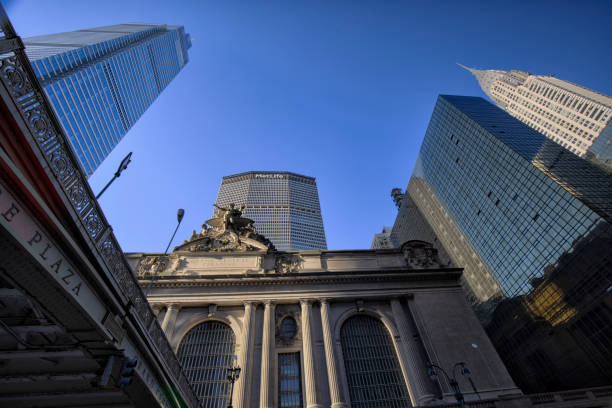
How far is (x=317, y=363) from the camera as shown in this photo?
1917cm

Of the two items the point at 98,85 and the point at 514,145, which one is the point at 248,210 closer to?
the point at 98,85

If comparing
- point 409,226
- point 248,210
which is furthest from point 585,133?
point 248,210

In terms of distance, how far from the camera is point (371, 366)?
19938mm

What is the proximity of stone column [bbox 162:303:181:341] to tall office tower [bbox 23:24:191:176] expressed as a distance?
42079 millimetres

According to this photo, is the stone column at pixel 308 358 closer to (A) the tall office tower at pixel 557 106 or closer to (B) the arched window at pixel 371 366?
(B) the arched window at pixel 371 366

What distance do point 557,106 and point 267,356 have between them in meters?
118

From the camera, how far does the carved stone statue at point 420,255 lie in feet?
84.5

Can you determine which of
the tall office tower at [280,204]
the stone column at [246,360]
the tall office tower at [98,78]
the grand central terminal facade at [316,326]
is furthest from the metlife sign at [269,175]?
the stone column at [246,360]

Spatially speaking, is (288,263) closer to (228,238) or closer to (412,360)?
(228,238)

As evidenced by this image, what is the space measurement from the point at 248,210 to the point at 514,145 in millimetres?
55802

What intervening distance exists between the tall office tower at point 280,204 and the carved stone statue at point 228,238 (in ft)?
133

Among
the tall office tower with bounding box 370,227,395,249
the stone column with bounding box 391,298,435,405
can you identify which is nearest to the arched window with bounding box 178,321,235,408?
the stone column with bounding box 391,298,435,405

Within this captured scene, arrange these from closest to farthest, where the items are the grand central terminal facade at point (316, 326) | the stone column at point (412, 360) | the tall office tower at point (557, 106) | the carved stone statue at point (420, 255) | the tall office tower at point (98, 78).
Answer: the stone column at point (412, 360) < the grand central terminal facade at point (316, 326) < the carved stone statue at point (420, 255) < the tall office tower at point (98, 78) < the tall office tower at point (557, 106)

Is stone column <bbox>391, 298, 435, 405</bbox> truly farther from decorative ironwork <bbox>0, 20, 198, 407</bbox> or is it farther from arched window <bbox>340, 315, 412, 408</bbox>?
decorative ironwork <bbox>0, 20, 198, 407</bbox>
